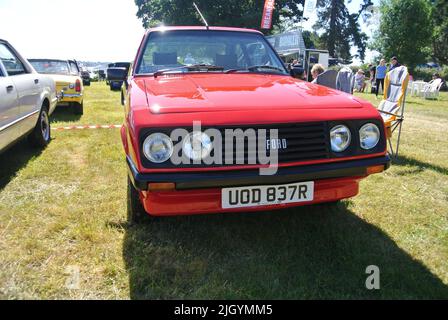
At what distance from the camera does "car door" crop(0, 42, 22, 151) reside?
138 inches

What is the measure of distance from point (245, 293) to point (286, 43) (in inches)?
850

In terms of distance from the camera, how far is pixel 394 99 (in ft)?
16.8

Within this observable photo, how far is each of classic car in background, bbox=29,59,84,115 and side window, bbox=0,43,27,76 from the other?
3.43 metres

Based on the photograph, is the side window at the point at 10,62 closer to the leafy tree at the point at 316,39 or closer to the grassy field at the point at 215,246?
the grassy field at the point at 215,246

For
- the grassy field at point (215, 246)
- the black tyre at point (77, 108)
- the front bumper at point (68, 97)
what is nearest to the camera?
the grassy field at point (215, 246)

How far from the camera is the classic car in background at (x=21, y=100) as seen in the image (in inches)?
144

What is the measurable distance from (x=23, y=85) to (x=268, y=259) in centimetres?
360

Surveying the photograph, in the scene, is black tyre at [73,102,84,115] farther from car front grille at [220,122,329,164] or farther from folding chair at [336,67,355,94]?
car front grille at [220,122,329,164]

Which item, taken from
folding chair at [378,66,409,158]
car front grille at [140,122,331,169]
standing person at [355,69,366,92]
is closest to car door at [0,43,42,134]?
car front grille at [140,122,331,169]

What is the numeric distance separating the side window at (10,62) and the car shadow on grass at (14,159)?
960 mm

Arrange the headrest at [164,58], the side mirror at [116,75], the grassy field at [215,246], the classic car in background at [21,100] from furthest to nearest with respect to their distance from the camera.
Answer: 1. the side mirror at [116,75]
2. the classic car in background at [21,100]
3. the headrest at [164,58]
4. the grassy field at [215,246]

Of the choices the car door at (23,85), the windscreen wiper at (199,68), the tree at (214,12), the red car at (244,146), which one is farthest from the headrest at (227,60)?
the tree at (214,12)

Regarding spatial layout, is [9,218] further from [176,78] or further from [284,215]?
[284,215]
